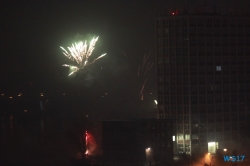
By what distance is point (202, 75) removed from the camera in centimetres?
4634

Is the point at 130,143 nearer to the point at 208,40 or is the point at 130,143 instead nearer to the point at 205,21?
the point at 208,40

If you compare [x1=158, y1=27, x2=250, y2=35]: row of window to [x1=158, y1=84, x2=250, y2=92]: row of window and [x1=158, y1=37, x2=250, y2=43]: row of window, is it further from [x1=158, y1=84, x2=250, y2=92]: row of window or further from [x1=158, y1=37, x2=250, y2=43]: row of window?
[x1=158, y1=84, x2=250, y2=92]: row of window

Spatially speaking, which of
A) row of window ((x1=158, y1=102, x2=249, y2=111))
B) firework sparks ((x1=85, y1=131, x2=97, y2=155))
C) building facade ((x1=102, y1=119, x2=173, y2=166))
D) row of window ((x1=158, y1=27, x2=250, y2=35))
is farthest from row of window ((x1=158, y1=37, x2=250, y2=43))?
firework sparks ((x1=85, y1=131, x2=97, y2=155))

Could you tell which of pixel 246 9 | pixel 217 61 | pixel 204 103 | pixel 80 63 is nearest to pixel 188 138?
pixel 204 103

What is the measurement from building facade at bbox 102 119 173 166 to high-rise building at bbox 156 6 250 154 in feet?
18.0

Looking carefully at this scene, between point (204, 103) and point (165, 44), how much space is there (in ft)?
21.6

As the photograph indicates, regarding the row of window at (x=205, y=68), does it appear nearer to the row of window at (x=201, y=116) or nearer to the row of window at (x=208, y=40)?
the row of window at (x=208, y=40)

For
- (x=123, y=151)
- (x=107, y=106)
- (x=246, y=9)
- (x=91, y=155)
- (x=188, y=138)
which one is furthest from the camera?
(x=107, y=106)

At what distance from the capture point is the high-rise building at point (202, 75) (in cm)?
4509

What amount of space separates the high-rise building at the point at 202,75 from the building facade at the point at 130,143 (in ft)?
18.0

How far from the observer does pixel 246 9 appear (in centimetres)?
4934

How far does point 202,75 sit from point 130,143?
1152cm

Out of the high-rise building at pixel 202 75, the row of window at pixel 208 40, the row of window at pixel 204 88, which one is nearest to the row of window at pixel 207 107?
the high-rise building at pixel 202 75

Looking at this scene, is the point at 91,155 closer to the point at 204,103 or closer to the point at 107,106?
the point at 204,103
